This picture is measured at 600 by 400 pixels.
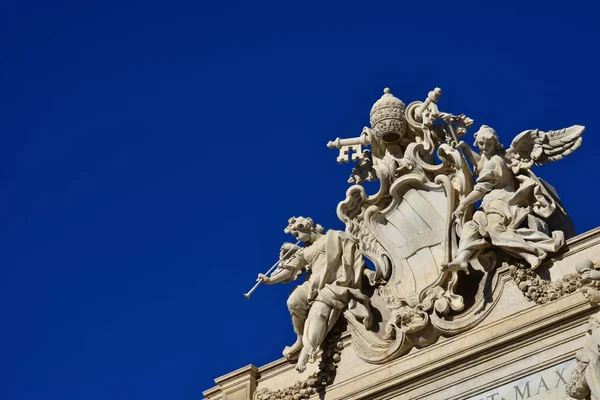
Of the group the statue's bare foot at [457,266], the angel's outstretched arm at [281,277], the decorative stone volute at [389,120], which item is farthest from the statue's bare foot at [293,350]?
the decorative stone volute at [389,120]

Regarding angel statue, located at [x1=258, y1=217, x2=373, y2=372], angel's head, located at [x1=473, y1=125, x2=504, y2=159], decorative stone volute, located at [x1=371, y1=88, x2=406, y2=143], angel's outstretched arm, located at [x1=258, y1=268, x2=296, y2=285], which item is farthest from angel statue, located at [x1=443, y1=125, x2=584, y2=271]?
angel's outstretched arm, located at [x1=258, y1=268, x2=296, y2=285]

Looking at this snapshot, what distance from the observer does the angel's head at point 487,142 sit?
20844 mm

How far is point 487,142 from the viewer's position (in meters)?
20.8

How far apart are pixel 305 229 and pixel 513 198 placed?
3.21 m

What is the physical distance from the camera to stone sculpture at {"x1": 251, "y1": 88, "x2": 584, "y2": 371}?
20453mm

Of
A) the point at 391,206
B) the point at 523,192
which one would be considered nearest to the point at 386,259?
the point at 391,206

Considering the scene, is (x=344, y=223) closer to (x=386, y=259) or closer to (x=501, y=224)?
(x=386, y=259)

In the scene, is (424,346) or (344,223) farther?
(344,223)

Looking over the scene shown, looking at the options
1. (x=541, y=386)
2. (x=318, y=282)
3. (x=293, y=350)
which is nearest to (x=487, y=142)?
(x=318, y=282)

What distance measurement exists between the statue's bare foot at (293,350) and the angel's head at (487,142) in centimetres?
343

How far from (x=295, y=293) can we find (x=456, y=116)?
10.2ft

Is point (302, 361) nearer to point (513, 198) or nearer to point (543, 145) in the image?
point (513, 198)

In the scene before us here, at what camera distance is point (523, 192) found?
20594 millimetres

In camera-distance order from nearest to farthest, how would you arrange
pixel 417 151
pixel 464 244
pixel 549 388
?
pixel 549 388
pixel 464 244
pixel 417 151
